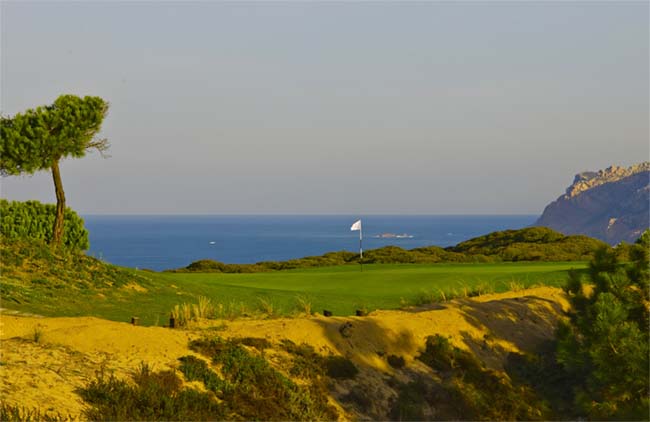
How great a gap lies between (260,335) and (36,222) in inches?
908

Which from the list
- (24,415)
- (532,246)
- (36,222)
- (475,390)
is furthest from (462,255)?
(24,415)

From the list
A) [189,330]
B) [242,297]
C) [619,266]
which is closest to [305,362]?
[189,330]

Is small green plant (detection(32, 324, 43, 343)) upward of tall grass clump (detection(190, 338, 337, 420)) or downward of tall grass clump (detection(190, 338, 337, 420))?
upward

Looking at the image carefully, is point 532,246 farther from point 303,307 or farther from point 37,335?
point 37,335

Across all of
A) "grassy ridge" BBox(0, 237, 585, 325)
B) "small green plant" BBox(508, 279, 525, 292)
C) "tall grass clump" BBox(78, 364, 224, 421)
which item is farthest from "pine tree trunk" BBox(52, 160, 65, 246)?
"tall grass clump" BBox(78, 364, 224, 421)

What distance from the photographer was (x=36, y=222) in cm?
3584

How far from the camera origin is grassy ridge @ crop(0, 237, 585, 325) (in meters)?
22.6

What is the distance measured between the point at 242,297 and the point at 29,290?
23.8 feet

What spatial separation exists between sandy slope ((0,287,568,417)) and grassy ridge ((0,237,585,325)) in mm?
2438

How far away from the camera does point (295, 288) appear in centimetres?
3072

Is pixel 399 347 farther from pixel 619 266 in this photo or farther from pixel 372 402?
pixel 619 266

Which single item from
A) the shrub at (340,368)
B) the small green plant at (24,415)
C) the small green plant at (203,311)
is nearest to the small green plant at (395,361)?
the shrub at (340,368)

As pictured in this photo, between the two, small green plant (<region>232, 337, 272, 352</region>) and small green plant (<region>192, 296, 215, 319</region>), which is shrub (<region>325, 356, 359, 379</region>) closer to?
small green plant (<region>232, 337, 272, 352</region>)

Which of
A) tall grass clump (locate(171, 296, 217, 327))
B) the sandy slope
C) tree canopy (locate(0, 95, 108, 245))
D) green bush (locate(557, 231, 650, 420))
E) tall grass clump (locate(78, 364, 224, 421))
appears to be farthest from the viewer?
tree canopy (locate(0, 95, 108, 245))
